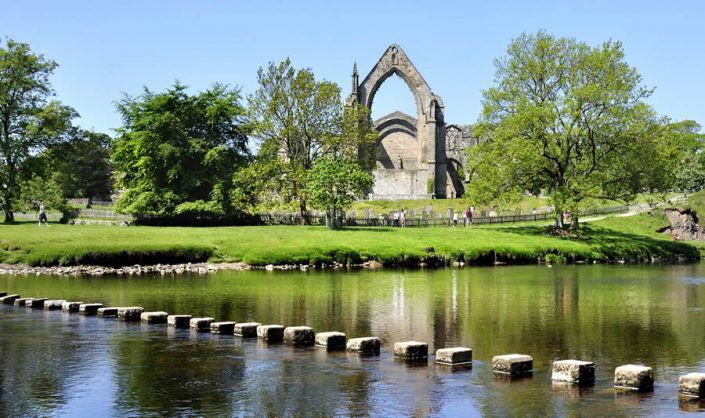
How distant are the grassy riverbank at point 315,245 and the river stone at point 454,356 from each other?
3422 cm

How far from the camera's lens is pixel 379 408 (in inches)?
609

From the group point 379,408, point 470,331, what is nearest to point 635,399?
point 379,408

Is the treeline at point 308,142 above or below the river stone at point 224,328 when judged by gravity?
above

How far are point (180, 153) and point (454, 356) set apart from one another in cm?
5672

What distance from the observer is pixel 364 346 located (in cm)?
2138

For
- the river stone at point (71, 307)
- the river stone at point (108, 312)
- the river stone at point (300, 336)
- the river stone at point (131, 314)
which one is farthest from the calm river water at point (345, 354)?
the river stone at point (108, 312)

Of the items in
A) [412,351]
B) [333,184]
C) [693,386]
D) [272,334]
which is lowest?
[693,386]

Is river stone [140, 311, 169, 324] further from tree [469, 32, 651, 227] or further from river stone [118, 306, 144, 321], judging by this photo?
tree [469, 32, 651, 227]

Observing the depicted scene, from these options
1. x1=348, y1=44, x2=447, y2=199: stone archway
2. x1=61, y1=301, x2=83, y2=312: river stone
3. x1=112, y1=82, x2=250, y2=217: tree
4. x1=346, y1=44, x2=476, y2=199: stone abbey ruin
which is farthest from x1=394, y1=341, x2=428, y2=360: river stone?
x1=348, y1=44, x2=447, y2=199: stone archway

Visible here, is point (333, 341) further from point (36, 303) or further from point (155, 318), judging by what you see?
point (36, 303)

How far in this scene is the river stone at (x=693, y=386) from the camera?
53.2 ft

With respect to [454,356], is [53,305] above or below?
above

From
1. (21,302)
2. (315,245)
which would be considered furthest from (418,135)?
(21,302)

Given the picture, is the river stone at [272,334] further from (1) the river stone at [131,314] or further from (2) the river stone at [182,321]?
(1) the river stone at [131,314]
